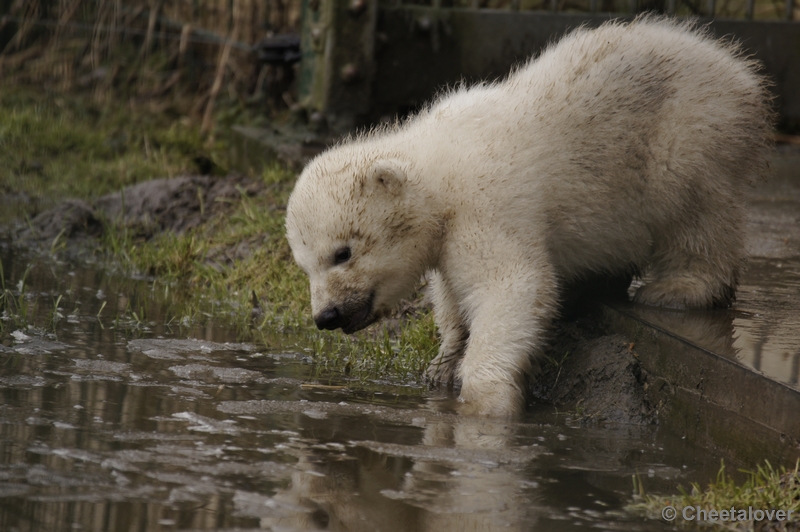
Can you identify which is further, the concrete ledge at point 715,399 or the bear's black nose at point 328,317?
the bear's black nose at point 328,317

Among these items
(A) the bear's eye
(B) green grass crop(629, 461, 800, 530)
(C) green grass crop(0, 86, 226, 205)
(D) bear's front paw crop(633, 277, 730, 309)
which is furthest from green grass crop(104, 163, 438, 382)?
(B) green grass crop(629, 461, 800, 530)

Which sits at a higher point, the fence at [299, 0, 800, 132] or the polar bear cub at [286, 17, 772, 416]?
the fence at [299, 0, 800, 132]

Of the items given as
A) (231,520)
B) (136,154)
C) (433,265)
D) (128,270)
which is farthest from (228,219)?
(231,520)

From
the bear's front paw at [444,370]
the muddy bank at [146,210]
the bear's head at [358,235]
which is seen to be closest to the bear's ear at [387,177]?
the bear's head at [358,235]

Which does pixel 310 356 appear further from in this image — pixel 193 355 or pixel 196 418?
pixel 196 418

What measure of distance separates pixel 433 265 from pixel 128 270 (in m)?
3.22

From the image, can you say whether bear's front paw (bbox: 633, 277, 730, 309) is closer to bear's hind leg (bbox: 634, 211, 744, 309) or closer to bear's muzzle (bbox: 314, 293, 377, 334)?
bear's hind leg (bbox: 634, 211, 744, 309)

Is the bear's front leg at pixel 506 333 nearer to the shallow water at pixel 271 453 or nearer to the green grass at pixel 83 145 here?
the shallow water at pixel 271 453

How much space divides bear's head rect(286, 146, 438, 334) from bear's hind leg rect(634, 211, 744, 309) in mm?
1222

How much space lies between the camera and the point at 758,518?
2.75m

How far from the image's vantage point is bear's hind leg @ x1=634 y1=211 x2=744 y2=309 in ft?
14.9

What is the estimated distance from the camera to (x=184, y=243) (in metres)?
6.77

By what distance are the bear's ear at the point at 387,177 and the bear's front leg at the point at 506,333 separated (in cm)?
57

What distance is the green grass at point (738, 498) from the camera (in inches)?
109
